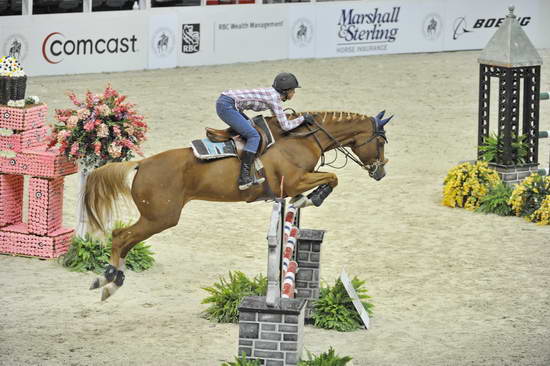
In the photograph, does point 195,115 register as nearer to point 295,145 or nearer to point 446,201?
point 446,201

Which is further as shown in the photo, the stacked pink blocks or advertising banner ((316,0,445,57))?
advertising banner ((316,0,445,57))

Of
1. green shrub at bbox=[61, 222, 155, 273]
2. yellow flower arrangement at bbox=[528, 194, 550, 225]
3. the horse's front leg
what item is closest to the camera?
the horse's front leg

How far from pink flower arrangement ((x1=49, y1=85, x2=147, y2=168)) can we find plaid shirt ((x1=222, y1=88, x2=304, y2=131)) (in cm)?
172

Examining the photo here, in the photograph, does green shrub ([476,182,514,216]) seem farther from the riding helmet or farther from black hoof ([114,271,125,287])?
black hoof ([114,271,125,287])

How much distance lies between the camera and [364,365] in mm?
9727

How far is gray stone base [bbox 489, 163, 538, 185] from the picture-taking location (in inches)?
621

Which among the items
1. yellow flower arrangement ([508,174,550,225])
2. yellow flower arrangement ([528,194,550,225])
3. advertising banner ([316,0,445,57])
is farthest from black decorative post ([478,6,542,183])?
advertising banner ([316,0,445,57])

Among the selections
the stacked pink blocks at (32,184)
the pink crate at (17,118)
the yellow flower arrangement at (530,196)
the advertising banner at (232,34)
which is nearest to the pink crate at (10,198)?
the stacked pink blocks at (32,184)

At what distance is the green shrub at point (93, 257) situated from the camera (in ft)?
41.0

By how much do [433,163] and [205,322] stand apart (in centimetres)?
812

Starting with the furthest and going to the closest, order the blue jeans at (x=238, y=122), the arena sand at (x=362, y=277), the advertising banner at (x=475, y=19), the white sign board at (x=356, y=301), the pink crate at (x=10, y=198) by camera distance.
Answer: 1. the advertising banner at (x=475, y=19)
2. the pink crate at (x=10, y=198)
3. the blue jeans at (x=238, y=122)
4. the white sign board at (x=356, y=301)
5. the arena sand at (x=362, y=277)

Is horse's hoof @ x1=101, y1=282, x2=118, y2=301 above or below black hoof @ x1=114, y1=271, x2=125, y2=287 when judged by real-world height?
below

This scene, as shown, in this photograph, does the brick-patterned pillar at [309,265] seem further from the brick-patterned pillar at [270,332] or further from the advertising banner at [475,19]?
the advertising banner at [475,19]

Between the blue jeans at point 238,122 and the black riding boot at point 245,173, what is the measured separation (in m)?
0.09
